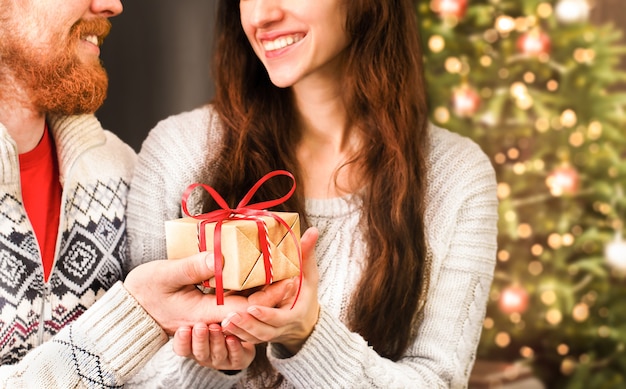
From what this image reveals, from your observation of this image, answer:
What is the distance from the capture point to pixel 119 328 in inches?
45.2

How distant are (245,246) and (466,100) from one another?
6.45ft

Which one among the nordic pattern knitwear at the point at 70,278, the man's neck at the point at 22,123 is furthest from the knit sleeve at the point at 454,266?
the man's neck at the point at 22,123

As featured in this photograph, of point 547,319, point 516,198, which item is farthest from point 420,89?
point 547,319

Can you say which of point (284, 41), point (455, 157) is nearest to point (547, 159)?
point (455, 157)

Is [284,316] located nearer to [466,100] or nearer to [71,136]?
[71,136]

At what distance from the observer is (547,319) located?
2771mm

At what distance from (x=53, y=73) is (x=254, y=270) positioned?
1.53ft

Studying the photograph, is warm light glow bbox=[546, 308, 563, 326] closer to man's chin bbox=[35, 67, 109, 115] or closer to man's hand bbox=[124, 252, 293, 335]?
man's hand bbox=[124, 252, 293, 335]

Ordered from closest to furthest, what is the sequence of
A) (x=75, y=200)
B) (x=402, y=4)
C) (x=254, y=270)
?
(x=254, y=270)
(x=75, y=200)
(x=402, y=4)

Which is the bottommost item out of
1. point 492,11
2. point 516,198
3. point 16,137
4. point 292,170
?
point 516,198

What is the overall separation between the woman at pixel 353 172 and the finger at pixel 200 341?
167 millimetres

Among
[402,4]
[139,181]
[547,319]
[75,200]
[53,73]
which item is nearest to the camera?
[53,73]

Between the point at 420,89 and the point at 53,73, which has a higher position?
the point at 53,73

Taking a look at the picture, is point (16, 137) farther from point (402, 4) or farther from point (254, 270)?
point (402, 4)
